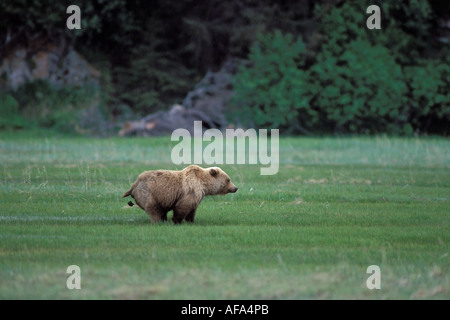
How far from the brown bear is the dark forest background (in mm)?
24467

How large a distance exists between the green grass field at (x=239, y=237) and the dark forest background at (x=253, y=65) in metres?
15.9

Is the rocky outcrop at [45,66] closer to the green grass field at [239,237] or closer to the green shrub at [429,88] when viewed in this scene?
the green shrub at [429,88]

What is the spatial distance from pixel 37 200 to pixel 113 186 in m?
2.23

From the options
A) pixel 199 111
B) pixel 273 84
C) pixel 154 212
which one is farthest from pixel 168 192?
pixel 273 84

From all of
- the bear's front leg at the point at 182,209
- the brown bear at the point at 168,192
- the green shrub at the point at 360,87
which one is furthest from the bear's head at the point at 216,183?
the green shrub at the point at 360,87

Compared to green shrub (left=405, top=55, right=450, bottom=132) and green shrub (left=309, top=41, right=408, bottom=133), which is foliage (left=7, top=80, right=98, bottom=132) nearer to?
green shrub (left=309, top=41, right=408, bottom=133)

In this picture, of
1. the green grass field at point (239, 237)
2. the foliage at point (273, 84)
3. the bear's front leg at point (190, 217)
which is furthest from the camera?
the foliage at point (273, 84)

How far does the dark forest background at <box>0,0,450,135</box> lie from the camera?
36562 millimetres

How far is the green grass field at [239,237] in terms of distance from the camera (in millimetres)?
8211

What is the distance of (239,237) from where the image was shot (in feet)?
35.9

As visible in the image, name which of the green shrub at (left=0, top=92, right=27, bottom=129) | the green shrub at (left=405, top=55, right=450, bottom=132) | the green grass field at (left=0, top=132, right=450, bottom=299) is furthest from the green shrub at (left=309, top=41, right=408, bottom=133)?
the green grass field at (left=0, top=132, right=450, bottom=299)

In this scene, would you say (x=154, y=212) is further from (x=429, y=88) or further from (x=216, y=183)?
(x=429, y=88)
